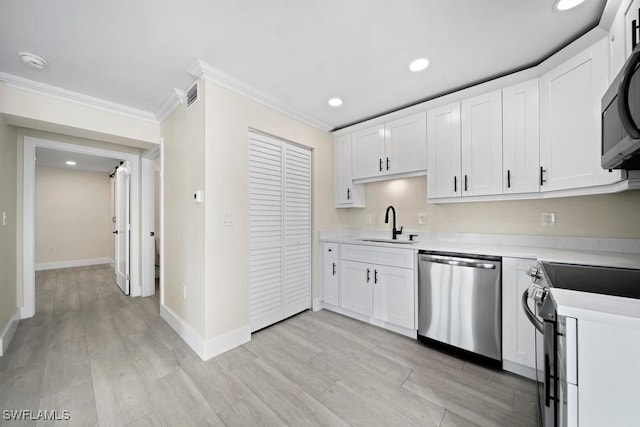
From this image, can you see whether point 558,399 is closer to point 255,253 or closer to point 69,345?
point 255,253

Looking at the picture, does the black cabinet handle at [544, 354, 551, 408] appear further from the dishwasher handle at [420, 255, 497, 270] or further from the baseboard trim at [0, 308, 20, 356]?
the baseboard trim at [0, 308, 20, 356]

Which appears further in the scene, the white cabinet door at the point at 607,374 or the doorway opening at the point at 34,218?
the doorway opening at the point at 34,218

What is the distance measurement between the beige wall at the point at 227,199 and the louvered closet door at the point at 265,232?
11 cm

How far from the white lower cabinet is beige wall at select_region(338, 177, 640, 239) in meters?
0.65

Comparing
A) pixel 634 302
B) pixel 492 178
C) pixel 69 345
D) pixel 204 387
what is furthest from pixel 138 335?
pixel 492 178

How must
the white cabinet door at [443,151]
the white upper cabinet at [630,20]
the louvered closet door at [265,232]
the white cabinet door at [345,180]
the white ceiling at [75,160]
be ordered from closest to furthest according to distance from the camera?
1. the white upper cabinet at [630,20]
2. the white cabinet door at [443,151]
3. the louvered closet door at [265,232]
4. the white cabinet door at [345,180]
5. the white ceiling at [75,160]

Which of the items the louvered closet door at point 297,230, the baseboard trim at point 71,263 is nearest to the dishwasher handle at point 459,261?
the louvered closet door at point 297,230

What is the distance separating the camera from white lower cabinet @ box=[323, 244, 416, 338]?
2.37 metres

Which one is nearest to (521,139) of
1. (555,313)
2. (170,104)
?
(555,313)

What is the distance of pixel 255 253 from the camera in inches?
97.9

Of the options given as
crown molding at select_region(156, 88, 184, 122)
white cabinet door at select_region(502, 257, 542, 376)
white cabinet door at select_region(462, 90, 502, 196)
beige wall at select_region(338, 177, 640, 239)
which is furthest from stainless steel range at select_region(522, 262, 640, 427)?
crown molding at select_region(156, 88, 184, 122)

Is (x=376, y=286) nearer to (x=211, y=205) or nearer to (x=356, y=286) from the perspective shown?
(x=356, y=286)

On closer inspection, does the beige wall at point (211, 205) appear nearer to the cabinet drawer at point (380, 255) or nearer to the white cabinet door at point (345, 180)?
the white cabinet door at point (345, 180)

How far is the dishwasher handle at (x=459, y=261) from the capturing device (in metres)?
1.89
